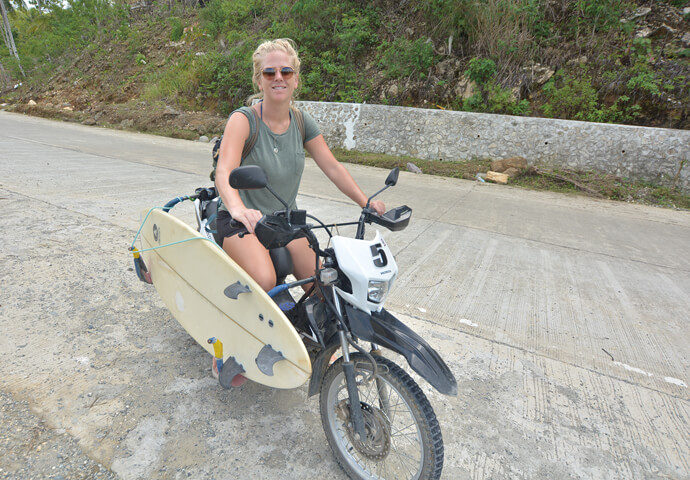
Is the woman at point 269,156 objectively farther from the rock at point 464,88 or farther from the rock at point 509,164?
the rock at point 464,88

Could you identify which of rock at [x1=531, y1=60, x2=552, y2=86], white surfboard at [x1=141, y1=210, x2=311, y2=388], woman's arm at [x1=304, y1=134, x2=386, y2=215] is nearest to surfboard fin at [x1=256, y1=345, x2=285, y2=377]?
white surfboard at [x1=141, y1=210, x2=311, y2=388]

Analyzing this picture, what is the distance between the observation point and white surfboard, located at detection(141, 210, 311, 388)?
60.9 inches

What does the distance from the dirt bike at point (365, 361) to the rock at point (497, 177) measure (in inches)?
285

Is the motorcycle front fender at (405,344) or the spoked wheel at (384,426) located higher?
the motorcycle front fender at (405,344)

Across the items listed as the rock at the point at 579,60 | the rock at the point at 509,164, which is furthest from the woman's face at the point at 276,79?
the rock at the point at 579,60

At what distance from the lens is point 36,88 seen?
23.6 m

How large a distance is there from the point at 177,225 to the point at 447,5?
36.5 feet

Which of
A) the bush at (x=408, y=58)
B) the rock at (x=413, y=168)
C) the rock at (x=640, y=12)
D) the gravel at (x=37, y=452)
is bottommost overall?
the rock at (x=413, y=168)

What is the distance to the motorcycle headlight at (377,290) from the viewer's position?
57.1 inches

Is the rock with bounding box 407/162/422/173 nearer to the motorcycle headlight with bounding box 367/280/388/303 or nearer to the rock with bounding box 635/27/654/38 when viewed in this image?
the rock with bounding box 635/27/654/38

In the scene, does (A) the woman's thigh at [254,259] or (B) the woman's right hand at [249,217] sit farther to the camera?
(A) the woman's thigh at [254,259]

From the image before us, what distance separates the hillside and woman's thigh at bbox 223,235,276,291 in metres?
9.15

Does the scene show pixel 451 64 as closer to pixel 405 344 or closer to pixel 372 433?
pixel 405 344

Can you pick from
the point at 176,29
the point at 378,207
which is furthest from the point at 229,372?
the point at 176,29
